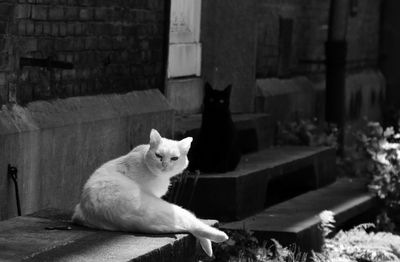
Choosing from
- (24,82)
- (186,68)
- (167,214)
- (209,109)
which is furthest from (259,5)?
(167,214)

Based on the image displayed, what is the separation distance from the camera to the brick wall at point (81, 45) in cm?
796

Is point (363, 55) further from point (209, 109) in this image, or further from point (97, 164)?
point (97, 164)

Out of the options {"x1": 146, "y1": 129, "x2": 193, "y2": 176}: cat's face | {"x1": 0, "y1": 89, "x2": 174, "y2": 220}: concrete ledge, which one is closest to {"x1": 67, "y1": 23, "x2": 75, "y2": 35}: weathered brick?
{"x1": 0, "y1": 89, "x2": 174, "y2": 220}: concrete ledge

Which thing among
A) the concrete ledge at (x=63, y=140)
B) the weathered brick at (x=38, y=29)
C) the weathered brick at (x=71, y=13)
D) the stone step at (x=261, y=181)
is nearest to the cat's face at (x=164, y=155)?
the concrete ledge at (x=63, y=140)

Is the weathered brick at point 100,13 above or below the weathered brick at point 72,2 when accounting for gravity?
below

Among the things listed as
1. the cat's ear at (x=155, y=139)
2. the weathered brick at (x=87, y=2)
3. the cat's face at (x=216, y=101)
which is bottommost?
the cat's face at (x=216, y=101)

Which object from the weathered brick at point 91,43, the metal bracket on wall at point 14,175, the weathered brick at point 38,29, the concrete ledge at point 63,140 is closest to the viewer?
the metal bracket on wall at point 14,175

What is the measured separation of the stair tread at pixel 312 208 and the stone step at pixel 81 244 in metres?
2.56

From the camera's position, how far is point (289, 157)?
37.2ft

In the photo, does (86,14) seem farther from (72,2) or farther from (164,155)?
(164,155)

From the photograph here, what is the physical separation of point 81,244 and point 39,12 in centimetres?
262

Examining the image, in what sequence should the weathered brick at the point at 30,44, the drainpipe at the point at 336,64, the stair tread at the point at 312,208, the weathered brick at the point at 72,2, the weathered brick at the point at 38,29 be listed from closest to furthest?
the weathered brick at the point at 30,44 < the weathered brick at the point at 38,29 < the weathered brick at the point at 72,2 < the stair tread at the point at 312,208 < the drainpipe at the point at 336,64

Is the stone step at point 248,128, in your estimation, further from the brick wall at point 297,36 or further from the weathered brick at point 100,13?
the weathered brick at point 100,13

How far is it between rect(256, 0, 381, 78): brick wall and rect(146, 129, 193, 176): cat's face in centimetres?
651
